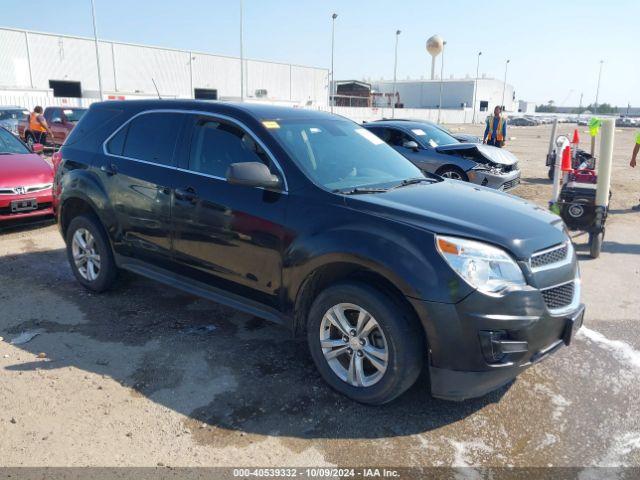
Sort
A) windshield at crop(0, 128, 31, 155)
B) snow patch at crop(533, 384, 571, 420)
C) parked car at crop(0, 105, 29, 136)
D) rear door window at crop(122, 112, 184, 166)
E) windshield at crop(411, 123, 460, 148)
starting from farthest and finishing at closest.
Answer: parked car at crop(0, 105, 29, 136), windshield at crop(411, 123, 460, 148), windshield at crop(0, 128, 31, 155), rear door window at crop(122, 112, 184, 166), snow patch at crop(533, 384, 571, 420)

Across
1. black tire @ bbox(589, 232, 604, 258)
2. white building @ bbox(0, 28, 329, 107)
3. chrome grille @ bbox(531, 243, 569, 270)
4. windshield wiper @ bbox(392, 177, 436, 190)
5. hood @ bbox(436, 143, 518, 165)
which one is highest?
white building @ bbox(0, 28, 329, 107)

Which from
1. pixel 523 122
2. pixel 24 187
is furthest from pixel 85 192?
pixel 523 122

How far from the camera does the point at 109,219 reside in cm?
488

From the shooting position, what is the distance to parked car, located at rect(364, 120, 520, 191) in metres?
10.0

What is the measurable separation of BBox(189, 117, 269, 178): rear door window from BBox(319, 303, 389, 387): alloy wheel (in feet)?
4.24

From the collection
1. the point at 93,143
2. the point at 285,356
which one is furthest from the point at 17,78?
the point at 285,356

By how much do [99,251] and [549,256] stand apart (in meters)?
4.03

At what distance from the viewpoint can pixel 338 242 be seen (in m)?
3.26

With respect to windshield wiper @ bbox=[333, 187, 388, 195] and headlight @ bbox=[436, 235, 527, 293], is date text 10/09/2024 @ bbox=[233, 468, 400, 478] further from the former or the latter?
windshield wiper @ bbox=[333, 187, 388, 195]

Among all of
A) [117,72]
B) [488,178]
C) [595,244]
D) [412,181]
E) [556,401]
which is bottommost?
[556,401]

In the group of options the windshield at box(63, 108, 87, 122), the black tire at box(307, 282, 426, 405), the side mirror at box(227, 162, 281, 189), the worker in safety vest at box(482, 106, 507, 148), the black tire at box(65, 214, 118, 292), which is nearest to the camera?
the black tire at box(307, 282, 426, 405)

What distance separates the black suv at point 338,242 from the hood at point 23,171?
3319 millimetres

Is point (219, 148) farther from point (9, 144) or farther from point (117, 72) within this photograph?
point (117, 72)

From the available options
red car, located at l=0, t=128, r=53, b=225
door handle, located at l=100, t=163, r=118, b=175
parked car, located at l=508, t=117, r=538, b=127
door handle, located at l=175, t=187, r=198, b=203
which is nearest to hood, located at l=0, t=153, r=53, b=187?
red car, located at l=0, t=128, r=53, b=225
